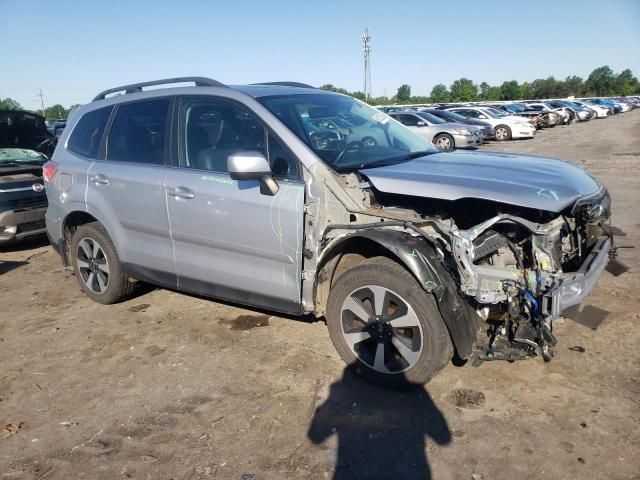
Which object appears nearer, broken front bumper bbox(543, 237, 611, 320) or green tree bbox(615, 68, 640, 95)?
broken front bumper bbox(543, 237, 611, 320)

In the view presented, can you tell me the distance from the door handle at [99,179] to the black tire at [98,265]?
0.43 m

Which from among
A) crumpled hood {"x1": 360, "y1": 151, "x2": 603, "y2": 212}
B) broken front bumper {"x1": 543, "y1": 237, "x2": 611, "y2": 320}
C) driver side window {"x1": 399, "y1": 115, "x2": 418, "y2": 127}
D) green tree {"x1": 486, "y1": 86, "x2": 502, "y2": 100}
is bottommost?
broken front bumper {"x1": 543, "y1": 237, "x2": 611, "y2": 320}

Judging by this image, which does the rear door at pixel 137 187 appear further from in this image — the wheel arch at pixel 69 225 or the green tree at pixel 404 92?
the green tree at pixel 404 92

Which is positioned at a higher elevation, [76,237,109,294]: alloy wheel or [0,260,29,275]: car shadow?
[76,237,109,294]: alloy wheel

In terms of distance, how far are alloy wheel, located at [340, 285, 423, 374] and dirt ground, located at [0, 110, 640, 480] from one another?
20 centimetres

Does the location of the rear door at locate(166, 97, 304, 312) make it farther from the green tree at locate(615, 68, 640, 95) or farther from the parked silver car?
the green tree at locate(615, 68, 640, 95)

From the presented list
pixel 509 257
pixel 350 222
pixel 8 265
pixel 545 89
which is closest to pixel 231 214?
pixel 350 222

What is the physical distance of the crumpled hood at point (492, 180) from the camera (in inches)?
115

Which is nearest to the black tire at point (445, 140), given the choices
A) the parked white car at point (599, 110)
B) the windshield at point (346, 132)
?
the windshield at point (346, 132)

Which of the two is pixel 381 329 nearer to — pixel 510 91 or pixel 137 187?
pixel 137 187

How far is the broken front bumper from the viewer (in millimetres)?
2826

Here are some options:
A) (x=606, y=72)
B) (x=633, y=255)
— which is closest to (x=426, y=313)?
(x=633, y=255)

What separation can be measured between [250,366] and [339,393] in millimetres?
760

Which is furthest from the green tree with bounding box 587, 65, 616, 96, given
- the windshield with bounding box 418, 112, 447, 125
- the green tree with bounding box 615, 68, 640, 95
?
the windshield with bounding box 418, 112, 447, 125
